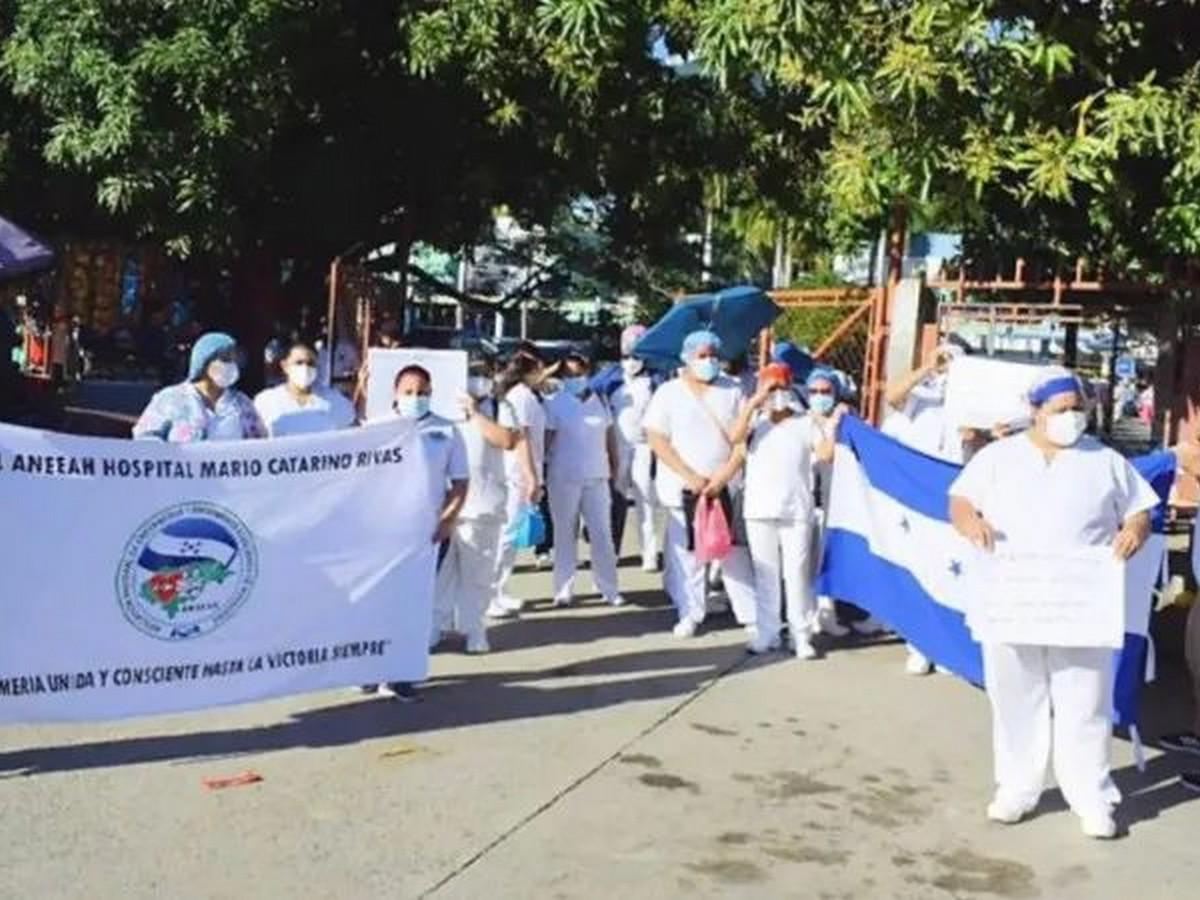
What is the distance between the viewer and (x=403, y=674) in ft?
22.5

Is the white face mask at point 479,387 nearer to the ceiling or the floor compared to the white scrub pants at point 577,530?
nearer to the ceiling

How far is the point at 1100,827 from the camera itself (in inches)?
217

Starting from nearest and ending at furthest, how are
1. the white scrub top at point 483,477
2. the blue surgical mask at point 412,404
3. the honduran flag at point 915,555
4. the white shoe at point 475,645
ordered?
the honduran flag at point 915,555 → the blue surgical mask at point 412,404 → the white scrub top at point 483,477 → the white shoe at point 475,645

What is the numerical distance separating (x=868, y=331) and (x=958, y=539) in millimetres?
4700

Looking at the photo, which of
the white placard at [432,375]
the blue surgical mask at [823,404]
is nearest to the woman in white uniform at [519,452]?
the white placard at [432,375]

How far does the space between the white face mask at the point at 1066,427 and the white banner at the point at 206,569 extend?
9.01 ft

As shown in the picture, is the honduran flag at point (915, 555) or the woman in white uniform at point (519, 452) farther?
the woman in white uniform at point (519, 452)

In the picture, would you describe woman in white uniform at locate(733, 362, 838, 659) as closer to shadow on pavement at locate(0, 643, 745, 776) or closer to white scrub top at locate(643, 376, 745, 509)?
white scrub top at locate(643, 376, 745, 509)

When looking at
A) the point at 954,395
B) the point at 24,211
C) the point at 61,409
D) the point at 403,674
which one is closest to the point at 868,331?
the point at 954,395

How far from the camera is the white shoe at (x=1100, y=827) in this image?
5.52 meters

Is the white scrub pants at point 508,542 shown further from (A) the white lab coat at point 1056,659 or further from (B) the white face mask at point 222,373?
(A) the white lab coat at point 1056,659

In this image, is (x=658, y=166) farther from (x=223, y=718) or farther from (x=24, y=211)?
(x=223, y=718)

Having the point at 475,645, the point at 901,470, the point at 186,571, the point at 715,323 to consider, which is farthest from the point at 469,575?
Answer: the point at 715,323

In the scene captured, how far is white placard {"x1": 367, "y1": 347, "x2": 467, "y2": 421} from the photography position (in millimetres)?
8419
